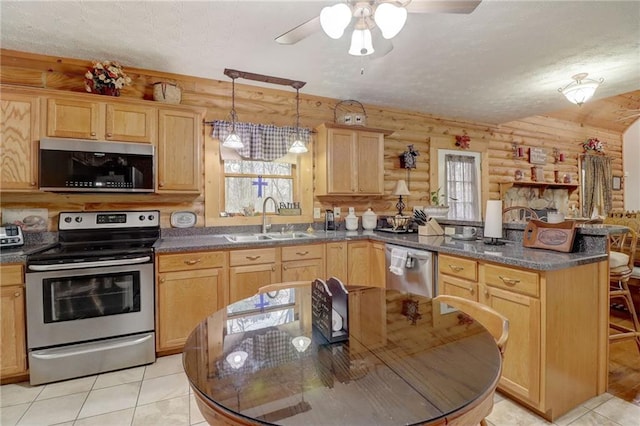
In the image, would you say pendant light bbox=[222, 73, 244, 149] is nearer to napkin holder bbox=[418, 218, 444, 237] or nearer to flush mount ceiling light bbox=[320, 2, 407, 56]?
flush mount ceiling light bbox=[320, 2, 407, 56]

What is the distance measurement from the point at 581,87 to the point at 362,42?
2.87 meters

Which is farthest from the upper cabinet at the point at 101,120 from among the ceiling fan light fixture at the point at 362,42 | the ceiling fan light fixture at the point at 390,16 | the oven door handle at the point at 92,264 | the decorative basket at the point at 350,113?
the ceiling fan light fixture at the point at 390,16

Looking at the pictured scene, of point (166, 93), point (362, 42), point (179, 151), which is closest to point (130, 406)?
point (179, 151)

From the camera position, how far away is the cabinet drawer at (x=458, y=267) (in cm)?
219

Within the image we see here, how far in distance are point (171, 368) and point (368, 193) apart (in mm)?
2626

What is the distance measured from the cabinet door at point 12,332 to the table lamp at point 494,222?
345 cm

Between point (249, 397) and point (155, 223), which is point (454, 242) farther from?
point (155, 223)

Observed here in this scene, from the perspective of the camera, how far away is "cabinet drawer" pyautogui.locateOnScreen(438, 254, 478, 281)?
2189mm

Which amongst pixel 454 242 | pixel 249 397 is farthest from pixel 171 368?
pixel 454 242

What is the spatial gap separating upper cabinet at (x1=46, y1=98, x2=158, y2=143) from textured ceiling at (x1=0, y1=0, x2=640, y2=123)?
487 millimetres

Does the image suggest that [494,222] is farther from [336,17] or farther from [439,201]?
[439,201]

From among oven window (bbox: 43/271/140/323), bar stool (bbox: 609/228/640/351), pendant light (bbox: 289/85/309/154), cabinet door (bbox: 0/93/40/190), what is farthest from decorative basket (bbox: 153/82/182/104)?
bar stool (bbox: 609/228/640/351)

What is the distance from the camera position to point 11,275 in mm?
2160

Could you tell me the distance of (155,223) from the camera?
303cm
